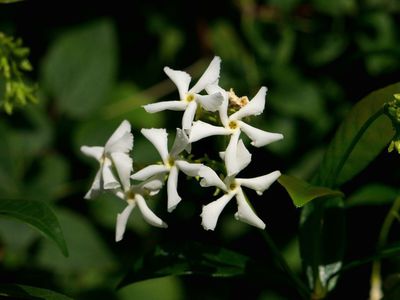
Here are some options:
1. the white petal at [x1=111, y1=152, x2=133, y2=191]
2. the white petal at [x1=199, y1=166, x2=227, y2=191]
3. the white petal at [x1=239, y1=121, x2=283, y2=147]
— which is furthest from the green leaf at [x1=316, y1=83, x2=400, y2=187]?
the white petal at [x1=111, y1=152, x2=133, y2=191]

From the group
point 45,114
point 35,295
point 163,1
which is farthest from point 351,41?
point 35,295

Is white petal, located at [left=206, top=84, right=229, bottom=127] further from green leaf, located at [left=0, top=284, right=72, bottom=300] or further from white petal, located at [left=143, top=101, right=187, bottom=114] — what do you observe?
green leaf, located at [left=0, top=284, right=72, bottom=300]

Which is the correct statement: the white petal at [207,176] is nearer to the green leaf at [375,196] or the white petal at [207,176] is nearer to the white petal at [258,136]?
the white petal at [258,136]

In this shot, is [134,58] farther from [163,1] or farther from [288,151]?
[288,151]

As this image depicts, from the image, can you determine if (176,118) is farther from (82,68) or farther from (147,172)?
(147,172)

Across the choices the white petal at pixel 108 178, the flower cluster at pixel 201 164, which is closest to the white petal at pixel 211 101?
the flower cluster at pixel 201 164
